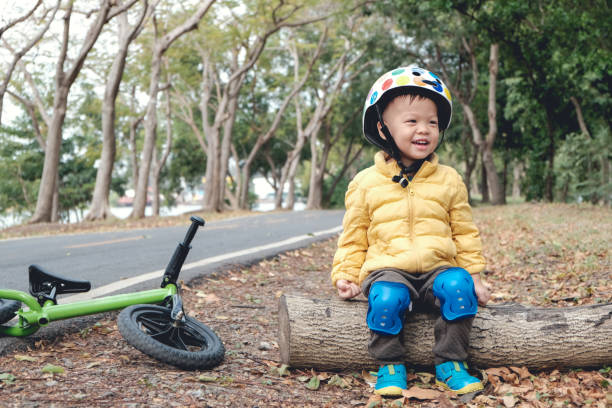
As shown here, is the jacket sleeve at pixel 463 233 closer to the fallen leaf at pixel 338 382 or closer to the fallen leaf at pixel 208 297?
the fallen leaf at pixel 338 382

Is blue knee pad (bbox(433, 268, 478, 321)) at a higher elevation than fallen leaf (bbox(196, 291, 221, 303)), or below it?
higher

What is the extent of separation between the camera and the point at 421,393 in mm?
2885

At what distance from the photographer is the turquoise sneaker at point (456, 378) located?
292 centimetres

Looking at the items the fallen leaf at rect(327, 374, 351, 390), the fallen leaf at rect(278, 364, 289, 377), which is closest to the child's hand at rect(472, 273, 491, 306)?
the fallen leaf at rect(327, 374, 351, 390)

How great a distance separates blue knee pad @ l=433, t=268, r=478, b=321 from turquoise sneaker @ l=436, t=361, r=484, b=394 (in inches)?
11.7

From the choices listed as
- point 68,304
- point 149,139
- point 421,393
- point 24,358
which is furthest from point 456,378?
point 149,139

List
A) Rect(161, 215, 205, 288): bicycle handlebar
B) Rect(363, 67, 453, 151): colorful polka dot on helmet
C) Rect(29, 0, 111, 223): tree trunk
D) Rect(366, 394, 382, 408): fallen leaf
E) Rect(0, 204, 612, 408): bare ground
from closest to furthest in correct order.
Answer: Rect(0, 204, 612, 408): bare ground, Rect(366, 394, 382, 408): fallen leaf, Rect(363, 67, 453, 151): colorful polka dot on helmet, Rect(161, 215, 205, 288): bicycle handlebar, Rect(29, 0, 111, 223): tree trunk

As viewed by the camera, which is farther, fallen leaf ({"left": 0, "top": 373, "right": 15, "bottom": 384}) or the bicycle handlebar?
the bicycle handlebar

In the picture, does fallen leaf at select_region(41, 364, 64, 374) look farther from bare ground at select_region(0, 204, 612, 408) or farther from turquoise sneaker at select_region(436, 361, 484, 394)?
turquoise sneaker at select_region(436, 361, 484, 394)

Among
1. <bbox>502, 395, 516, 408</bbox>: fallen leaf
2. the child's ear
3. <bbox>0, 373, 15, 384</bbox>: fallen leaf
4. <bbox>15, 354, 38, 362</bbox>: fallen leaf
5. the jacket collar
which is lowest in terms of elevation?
<bbox>502, 395, 516, 408</bbox>: fallen leaf

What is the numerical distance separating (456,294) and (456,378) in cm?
48

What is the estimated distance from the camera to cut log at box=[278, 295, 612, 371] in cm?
312

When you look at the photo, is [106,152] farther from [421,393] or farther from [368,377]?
[421,393]

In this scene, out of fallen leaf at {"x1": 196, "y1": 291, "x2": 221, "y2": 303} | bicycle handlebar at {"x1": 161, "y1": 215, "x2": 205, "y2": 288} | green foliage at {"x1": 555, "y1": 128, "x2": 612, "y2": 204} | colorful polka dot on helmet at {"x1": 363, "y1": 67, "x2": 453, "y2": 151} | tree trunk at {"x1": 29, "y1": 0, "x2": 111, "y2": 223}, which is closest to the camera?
colorful polka dot on helmet at {"x1": 363, "y1": 67, "x2": 453, "y2": 151}
